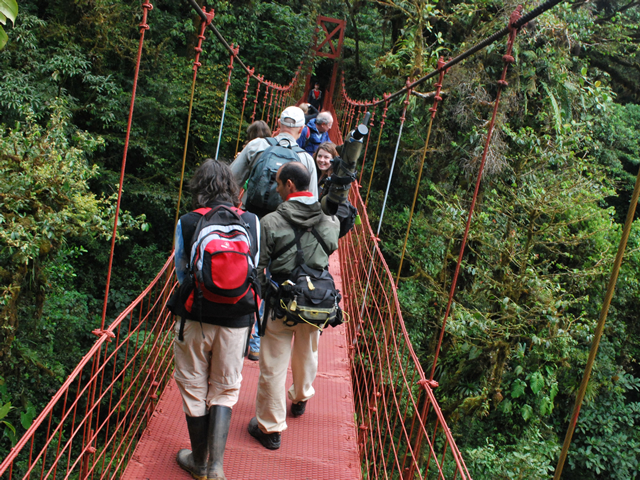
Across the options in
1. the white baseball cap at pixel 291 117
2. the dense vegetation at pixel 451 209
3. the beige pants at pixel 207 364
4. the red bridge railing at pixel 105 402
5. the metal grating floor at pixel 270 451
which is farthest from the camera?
the dense vegetation at pixel 451 209

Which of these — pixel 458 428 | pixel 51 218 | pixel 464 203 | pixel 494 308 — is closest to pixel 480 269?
pixel 494 308

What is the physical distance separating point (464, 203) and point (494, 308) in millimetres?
1155

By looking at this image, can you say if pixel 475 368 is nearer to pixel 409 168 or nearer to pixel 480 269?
pixel 480 269

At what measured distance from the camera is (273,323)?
1586mm

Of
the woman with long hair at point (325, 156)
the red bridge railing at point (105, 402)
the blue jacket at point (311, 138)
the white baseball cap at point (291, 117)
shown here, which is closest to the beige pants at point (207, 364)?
the red bridge railing at point (105, 402)

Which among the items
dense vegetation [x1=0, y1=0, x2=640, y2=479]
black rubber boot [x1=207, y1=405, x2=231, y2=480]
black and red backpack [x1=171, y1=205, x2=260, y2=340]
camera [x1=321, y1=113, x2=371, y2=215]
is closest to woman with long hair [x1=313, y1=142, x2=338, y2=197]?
camera [x1=321, y1=113, x2=371, y2=215]

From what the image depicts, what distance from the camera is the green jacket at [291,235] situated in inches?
60.1

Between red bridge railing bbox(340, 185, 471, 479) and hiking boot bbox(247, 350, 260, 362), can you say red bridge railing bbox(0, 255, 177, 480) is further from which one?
red bridge railing bbox(340, 185, 471, 479)

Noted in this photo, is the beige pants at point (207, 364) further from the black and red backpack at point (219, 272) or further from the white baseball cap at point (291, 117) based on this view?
the white baseball cap at point (291, 117)

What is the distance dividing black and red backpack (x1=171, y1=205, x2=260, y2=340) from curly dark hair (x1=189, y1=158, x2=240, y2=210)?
4cm

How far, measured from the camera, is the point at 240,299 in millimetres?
1326

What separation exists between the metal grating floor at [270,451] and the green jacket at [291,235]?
21.0 inches

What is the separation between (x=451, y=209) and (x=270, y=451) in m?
3.37

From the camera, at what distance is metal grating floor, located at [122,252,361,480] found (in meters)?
1.51
